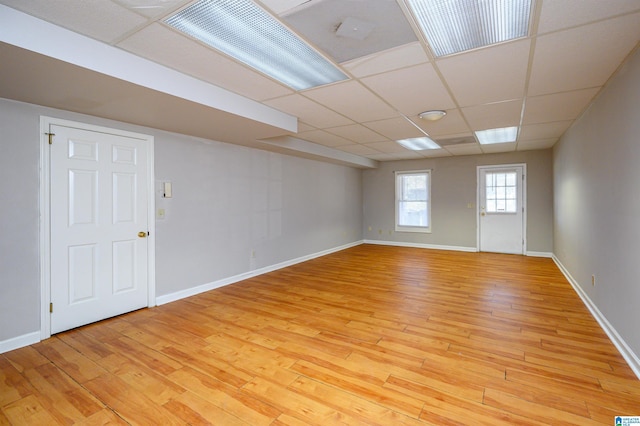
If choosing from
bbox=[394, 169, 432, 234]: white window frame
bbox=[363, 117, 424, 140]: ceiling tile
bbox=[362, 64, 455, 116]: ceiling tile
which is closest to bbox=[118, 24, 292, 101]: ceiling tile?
bbox=[362, 64, 455, 116]: ceiling tile

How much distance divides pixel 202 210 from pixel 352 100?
2562 mm

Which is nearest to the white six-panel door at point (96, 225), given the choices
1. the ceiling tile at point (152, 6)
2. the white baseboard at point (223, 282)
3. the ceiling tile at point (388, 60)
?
the white baseboard at point (223, 282)

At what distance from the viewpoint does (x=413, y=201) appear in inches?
322

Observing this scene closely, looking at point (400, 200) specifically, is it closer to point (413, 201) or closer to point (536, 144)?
point (413, 201)

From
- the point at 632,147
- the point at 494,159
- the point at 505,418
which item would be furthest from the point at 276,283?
the point at 494,159

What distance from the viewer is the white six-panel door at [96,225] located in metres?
2.96

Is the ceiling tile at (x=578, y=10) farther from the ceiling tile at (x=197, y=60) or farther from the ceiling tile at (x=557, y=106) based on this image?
the ceiling tile at (x=197, y=60)

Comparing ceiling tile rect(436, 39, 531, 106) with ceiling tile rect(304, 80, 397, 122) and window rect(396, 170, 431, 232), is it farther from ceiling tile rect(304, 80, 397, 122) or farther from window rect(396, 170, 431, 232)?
window rect(396, 170, 431, 232)

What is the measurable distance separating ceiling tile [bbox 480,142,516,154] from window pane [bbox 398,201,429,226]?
203 cm

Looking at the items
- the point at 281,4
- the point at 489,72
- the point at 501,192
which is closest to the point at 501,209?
the point at 501,192

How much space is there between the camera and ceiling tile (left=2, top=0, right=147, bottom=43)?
1693 millimetres

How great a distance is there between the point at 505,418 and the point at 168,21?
3116 millimetres

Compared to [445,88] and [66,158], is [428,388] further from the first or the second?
[66,158]

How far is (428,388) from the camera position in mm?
2051
